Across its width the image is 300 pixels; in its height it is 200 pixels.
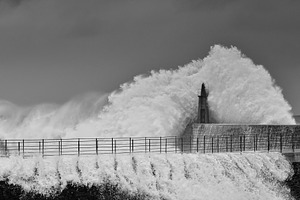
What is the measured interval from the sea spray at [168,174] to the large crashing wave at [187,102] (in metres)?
12.5

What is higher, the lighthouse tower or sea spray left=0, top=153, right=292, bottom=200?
the lighthouse tower

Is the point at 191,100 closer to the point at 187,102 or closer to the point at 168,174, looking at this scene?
the point at 187,102

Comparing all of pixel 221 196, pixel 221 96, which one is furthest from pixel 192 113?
pixel 221 196

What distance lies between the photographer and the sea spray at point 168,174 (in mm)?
27172

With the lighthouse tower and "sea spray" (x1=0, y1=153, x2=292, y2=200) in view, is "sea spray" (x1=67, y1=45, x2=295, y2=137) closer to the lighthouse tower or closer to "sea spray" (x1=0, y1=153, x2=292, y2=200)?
the lighthouse tower

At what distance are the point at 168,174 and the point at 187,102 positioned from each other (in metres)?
18.8

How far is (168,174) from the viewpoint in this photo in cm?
2906

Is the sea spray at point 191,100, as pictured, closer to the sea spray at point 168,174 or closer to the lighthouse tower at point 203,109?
the lighthouse tower at point 203,109

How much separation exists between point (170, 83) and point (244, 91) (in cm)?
447

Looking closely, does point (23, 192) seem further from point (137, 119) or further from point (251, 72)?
point (251, 72)

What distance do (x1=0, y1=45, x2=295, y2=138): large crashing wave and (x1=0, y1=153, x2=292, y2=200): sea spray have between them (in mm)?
Answer: 12485

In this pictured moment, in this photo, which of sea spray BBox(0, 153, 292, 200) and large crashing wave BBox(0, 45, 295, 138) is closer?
sea spray BBox(0, 153, 292, 200)

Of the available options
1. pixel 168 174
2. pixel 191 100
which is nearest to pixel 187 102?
pixel 191 100

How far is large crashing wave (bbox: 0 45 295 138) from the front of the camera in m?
44.8
